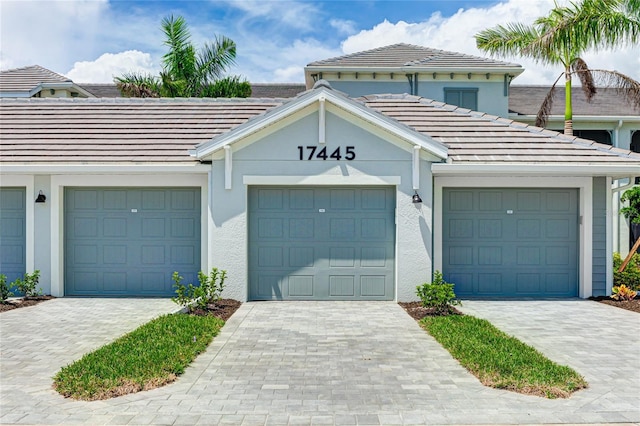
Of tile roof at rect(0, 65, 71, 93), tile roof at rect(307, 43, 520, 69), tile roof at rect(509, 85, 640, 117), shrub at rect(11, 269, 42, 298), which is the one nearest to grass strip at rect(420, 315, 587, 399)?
shrub at rect(11, 269, 42, 298)

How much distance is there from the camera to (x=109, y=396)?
5.48 metres

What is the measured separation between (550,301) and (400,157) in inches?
180

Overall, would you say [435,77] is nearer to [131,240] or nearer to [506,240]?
[506,240]

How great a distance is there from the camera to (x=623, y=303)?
36.7 feet

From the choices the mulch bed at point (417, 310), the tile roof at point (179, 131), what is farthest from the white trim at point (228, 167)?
the mulch bed at point (417, 310)

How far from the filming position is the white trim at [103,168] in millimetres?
11359

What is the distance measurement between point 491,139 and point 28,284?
35.6ft

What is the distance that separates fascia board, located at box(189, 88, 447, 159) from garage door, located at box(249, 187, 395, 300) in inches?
49.3

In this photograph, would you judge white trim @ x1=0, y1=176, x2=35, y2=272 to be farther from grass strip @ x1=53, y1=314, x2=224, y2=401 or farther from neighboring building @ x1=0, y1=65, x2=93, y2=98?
neighboring building @ x1=0, y1=65, x2=93, y2=98

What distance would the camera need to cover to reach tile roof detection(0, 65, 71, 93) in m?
20.0

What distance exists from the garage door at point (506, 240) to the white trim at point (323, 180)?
1630mm

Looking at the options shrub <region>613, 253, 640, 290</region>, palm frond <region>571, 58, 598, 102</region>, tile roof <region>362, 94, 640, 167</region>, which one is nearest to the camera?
tile roof <region>362, 94, 640, 167</region>

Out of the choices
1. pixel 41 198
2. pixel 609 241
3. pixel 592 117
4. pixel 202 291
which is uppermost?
pixel 592 117

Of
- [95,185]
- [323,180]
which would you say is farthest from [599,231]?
[95,185]
